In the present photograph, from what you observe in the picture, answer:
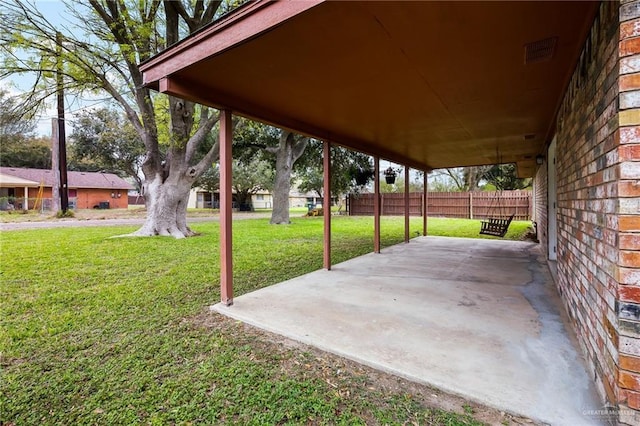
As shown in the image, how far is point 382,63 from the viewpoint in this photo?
265 cm

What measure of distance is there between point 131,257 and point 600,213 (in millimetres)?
7115

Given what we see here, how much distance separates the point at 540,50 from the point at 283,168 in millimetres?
11794

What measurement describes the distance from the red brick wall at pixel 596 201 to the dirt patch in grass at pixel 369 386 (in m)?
0.70

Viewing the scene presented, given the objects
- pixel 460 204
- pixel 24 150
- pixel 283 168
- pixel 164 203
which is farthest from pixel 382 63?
pixel 24 150

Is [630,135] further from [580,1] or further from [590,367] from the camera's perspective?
[590,367]

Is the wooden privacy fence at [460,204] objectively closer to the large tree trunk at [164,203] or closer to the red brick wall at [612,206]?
the large tree trunk at [164,203]

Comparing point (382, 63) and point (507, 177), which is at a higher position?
point (507, 177)

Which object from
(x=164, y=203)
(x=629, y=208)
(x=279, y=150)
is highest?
(x=279, y=150)

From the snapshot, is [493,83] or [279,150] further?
[279,150]

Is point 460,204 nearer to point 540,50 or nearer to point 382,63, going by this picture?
point 540,50

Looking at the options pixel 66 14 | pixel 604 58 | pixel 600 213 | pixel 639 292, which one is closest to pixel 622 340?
pixel 639 292

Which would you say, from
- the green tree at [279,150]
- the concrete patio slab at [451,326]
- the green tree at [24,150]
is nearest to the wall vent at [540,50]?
the concrete patio slab at [451,326]

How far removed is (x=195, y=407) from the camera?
1835 millimetres

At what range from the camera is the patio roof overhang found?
1992 millimetres
